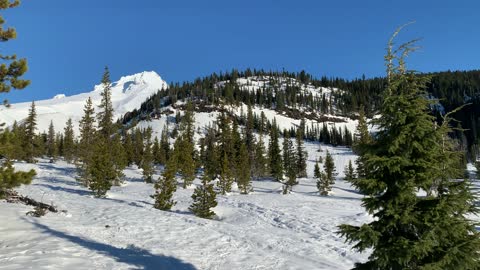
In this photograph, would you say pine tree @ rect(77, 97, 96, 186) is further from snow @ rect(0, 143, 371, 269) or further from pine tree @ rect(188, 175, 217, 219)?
pine tree @ rect(188, 175, 217, 219)

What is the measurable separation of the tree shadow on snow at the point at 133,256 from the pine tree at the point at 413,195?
7.46 metres

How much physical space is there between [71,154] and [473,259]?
7751cm

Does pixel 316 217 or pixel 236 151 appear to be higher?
pixel 236 151

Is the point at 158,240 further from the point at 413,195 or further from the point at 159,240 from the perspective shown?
the point at 413,195

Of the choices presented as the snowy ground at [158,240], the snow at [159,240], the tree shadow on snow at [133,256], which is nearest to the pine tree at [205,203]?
the snow at [159,240]

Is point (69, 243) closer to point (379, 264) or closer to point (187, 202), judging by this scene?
point (379, 264)

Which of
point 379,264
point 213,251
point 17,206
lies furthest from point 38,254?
point 379,264

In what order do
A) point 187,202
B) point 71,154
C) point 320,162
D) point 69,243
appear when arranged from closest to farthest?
point 69,243, point 187,202, point 71,154, point 320,162

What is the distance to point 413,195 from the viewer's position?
9.04 m

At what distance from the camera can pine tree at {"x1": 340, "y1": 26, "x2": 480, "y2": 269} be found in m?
8.50

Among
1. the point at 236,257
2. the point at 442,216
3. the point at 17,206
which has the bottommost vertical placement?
the point at 236,257

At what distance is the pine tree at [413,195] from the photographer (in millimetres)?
8500

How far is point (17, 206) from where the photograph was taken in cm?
2042

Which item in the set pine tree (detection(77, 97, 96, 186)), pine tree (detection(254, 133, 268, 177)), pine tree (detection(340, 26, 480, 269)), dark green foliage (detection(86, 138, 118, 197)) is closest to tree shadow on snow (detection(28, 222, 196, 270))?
pine tree (detection(340, 26, 480, 269))
